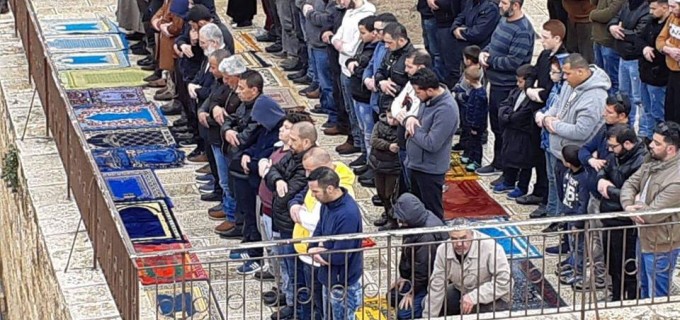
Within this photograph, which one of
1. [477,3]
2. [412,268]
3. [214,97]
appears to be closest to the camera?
[412,268]

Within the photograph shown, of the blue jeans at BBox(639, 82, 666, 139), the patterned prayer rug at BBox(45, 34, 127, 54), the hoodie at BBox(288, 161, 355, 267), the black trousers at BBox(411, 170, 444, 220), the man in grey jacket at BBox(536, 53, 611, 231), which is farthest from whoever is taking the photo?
the patterned prayer rug at BBox(45, 34, 127, 54)

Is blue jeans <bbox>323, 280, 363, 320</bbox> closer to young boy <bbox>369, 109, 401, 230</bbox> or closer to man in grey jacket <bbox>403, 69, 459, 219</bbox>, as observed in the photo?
man in grey jacket <bbox>403, 69, 459, 219</bbox>

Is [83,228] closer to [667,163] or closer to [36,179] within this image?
[36,179]

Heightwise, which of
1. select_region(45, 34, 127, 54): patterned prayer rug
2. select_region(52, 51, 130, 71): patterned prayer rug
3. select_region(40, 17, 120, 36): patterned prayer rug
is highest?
select_region(52, 51, 130, 71): patterned prayer rug

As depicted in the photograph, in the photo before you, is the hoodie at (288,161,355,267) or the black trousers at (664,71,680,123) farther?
the black trousers at (664,71,680,123)

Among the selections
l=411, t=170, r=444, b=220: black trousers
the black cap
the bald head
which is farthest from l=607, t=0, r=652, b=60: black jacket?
the black cap

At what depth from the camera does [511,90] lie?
534 inches

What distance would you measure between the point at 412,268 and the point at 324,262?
0.57 meters

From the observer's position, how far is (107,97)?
54.4 ft

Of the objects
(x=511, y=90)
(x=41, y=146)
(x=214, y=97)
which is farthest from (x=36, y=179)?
(x=511, y=90)

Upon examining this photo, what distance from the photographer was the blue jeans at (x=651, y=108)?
1306cm

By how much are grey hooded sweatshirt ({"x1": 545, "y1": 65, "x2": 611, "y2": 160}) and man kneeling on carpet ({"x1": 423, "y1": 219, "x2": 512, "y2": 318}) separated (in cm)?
193

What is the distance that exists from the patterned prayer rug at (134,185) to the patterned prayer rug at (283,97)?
6.25ft

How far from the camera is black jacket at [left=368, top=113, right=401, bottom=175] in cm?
1284
